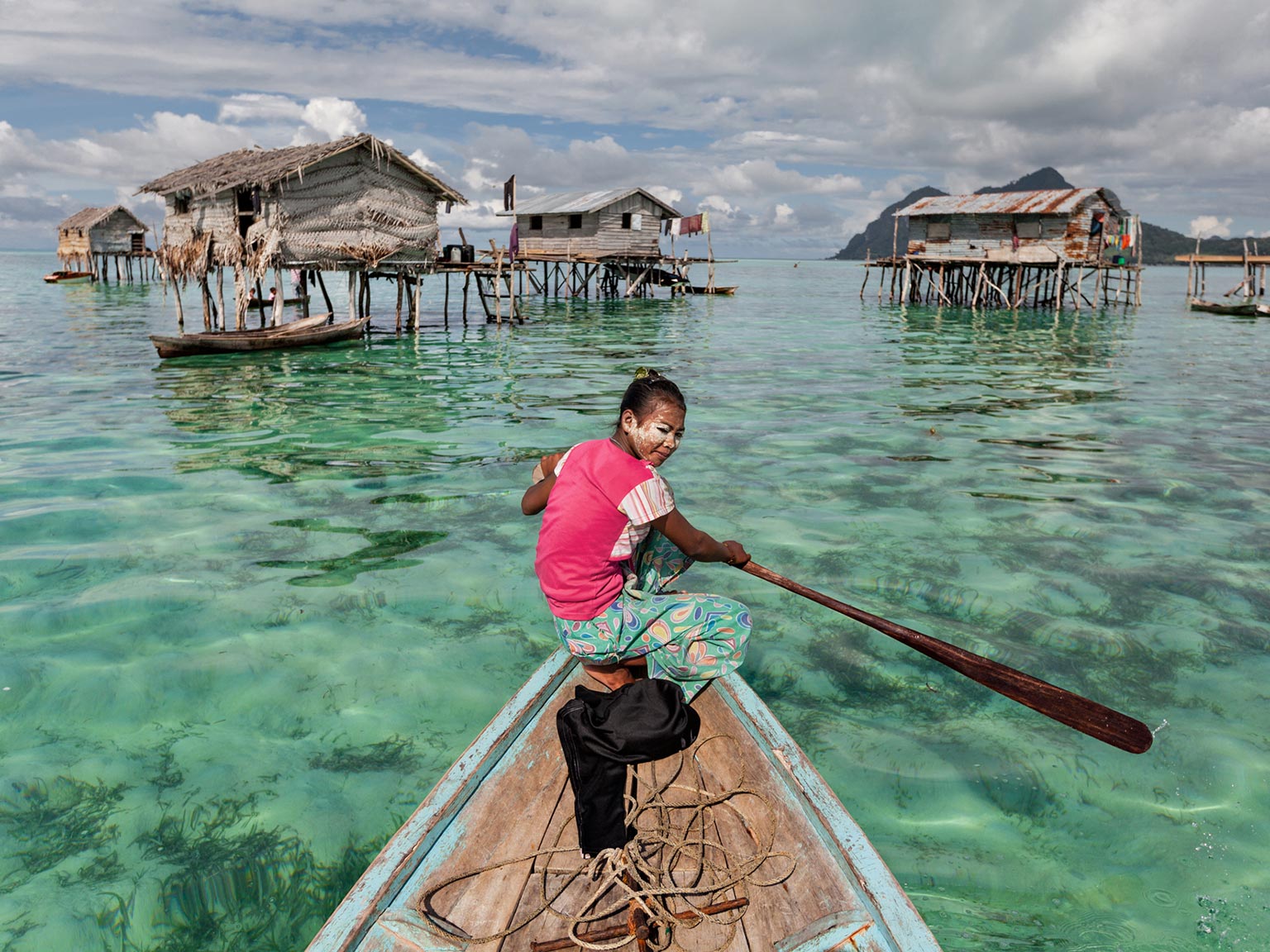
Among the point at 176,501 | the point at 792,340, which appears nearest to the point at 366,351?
the point at 792,340

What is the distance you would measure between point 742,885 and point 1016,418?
1169 cm

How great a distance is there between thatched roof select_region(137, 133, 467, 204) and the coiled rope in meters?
20.2

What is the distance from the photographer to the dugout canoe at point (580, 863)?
8.40 feet

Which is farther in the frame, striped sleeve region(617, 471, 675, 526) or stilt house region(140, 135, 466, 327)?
stilt house region(140, 135, 466, 327)

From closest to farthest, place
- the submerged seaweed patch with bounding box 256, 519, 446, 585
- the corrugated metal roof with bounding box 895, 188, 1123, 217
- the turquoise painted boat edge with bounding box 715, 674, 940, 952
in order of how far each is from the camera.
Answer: the turquoise painted boat edge with bounding box 715, 674, 940, 952 < the submerged seaweed patch with bounding box 256, 519, 446, 585 < the corrugated metal roof with bounding box 895, 188, 1123, 217

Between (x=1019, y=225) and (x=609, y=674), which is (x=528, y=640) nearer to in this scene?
(x=609, y=674)

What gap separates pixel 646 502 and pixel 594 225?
3905 cm

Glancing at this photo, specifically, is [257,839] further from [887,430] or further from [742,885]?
[887,430]

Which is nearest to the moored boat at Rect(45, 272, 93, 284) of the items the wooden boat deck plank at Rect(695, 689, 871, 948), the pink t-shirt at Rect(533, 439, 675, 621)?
the pink t-shirt at Rect(533, 439, 675, 621)

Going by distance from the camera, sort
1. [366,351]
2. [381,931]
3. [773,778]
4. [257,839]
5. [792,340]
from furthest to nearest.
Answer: [792,340] → [366,351] → [257,839] → [773,778] → [381,931]

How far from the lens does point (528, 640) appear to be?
5758 mm

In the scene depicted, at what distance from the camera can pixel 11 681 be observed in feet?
16.6

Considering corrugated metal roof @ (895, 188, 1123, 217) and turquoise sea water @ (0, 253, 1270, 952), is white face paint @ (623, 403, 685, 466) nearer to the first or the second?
turquoise sea water @ (0, 253, 1270, 952)

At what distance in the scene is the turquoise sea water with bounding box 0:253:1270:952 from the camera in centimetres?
366
